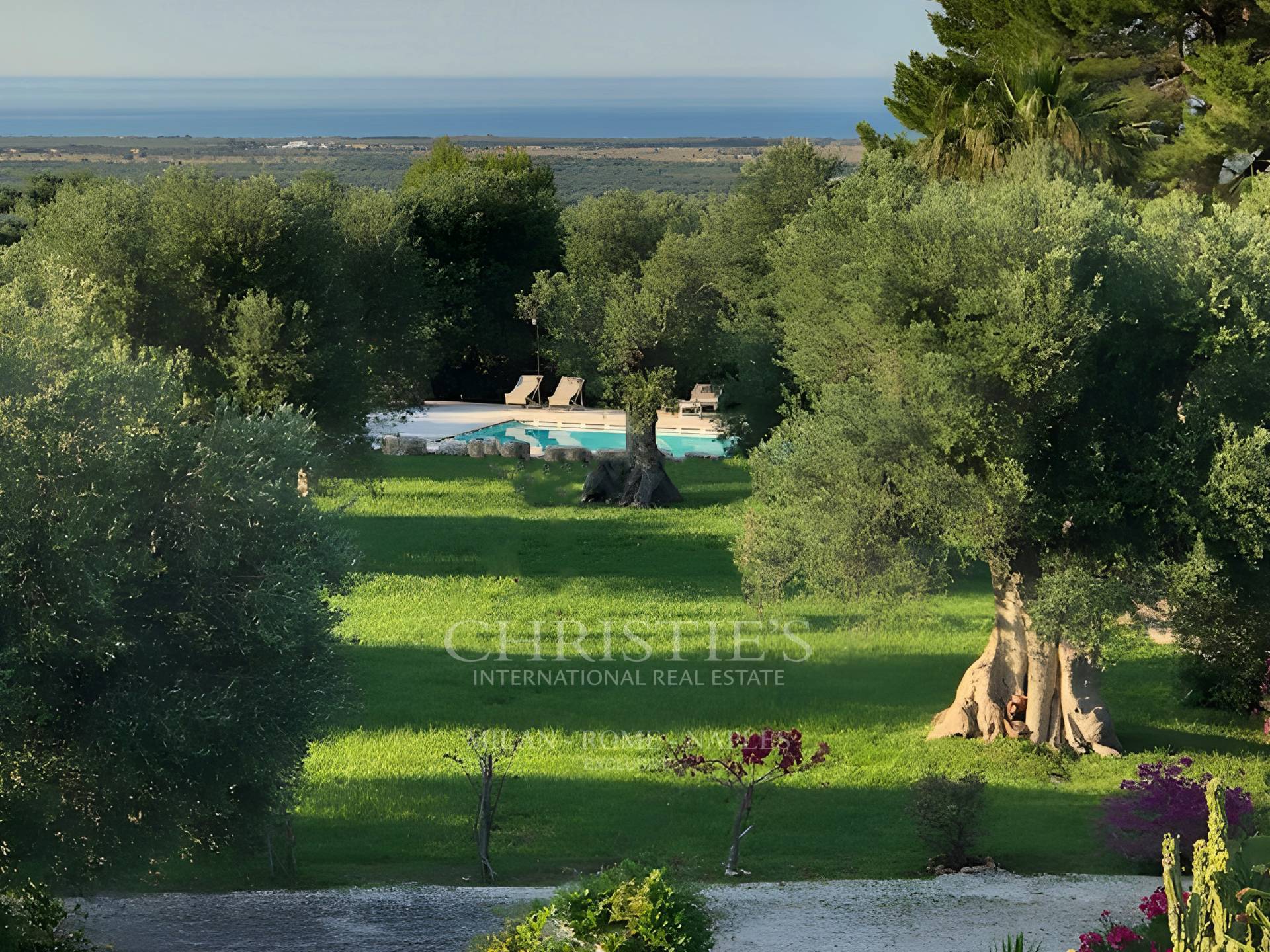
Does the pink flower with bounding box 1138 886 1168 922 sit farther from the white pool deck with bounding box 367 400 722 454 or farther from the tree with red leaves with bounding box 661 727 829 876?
the white pool deck with bounding box 367 400 722 454

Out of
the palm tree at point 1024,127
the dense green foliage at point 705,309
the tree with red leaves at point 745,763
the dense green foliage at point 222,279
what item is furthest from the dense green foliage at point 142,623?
the dense green foliage at point 705,309

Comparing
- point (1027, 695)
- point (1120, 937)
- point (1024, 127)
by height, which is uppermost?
point (1024, 127)

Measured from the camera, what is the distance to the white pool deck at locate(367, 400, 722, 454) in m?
36.8

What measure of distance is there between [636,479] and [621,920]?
64.8ft

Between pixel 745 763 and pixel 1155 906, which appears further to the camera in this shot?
pixel 745 763

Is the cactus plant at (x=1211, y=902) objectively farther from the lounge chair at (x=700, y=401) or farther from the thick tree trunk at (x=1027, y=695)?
the lounge chair at (x=700, y=401)

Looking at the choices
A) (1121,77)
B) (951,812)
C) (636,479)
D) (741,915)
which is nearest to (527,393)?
(636,479)

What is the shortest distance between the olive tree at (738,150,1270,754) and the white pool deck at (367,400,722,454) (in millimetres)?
22566

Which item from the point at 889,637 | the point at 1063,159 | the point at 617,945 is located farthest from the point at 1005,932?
the point at 1063,159

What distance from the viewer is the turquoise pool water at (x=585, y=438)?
36188mm

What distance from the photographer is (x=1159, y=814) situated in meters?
10.7

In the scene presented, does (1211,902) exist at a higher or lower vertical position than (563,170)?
lower

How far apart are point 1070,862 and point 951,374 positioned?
4465mm

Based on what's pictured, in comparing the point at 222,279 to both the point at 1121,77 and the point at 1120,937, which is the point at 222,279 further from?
the point at 1121,77
